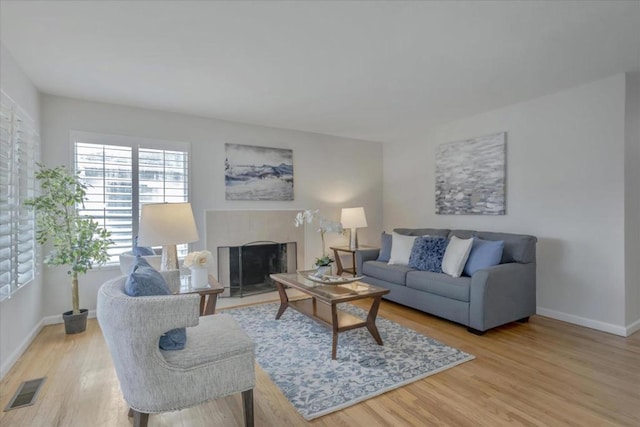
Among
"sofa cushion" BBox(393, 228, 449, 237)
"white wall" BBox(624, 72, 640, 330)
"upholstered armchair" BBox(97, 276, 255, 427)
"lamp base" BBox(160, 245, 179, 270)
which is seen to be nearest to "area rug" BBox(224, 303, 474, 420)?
"upholstered armchair" BBox(97, 276, 255, 427)

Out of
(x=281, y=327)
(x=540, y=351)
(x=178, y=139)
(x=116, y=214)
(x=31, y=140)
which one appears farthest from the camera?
(x=178, y=139)

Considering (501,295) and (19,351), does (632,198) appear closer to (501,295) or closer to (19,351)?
(501,295)

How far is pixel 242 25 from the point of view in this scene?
7.29ft

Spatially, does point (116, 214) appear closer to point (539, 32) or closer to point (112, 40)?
point (112, 40)

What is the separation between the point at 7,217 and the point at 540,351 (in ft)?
14.5

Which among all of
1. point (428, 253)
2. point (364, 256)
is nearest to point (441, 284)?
point (428, 253)

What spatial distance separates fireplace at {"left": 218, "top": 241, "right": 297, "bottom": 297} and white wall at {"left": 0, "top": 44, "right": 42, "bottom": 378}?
1891mm

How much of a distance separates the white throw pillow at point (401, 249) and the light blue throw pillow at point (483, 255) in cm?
82

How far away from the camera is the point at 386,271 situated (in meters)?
4.18

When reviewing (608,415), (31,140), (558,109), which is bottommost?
(608,415)

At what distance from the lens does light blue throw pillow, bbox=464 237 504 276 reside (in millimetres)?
3420

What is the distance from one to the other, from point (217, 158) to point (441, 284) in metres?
3.22

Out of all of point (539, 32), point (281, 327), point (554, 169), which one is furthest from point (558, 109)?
point (281, 327)

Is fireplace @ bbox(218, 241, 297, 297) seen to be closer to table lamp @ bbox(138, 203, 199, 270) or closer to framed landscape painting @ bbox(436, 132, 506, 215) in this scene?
table lamp @ bbox(138, 203, 199, 270)
